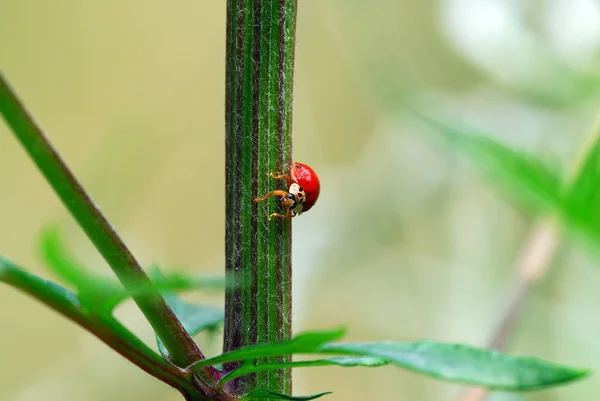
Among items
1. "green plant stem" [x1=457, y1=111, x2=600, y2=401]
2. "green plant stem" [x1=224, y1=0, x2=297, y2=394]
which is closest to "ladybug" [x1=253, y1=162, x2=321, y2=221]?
"green plant stem" [x1=224, y1=0, x2=297, y2=394]

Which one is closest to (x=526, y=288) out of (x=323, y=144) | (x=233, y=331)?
(x=233, y=331)

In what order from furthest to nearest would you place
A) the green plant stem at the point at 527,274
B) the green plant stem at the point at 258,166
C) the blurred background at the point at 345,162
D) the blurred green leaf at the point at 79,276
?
the blurred background at the point at 345,162 → the green plant stem at the point at 527,274 → the green plant stem at the point at 258,166 → the blurred green leaf at the point at 79,276

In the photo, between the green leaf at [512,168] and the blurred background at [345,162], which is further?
the blurred background at [345,162]

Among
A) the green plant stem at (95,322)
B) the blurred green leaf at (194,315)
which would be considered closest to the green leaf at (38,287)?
the green plant stem at (95,322)

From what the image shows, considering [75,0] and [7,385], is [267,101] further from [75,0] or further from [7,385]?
[75,0]

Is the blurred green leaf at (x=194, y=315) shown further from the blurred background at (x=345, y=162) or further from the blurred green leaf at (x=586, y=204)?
the blurred green leaf at (x=586, y=204)

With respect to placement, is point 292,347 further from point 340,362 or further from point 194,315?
point 194,315

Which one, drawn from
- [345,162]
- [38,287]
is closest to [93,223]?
[38,287]
